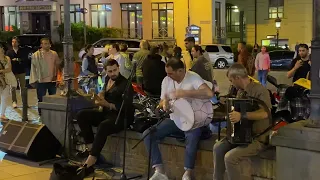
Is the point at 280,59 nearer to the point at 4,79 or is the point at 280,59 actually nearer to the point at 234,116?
the point at 4,79

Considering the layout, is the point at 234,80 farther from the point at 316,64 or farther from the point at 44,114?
the point at 44,114

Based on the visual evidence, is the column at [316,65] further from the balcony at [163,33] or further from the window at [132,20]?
the window at [132,20]

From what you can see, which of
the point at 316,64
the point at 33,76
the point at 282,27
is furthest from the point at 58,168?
the point at 282,27

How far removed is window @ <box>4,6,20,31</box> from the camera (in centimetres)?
4481

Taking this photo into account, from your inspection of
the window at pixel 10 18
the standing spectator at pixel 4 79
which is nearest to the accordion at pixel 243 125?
the standing spectator at pixel 4 79

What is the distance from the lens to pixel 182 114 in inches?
237

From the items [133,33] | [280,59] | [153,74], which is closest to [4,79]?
[153,74]

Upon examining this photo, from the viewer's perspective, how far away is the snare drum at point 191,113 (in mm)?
5930

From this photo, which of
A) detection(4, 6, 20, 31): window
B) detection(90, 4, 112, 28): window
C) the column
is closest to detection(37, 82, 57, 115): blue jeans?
the column

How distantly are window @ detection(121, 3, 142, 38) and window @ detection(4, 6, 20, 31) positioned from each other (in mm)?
10123

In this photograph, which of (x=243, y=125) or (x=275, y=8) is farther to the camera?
(x=275, y=8)

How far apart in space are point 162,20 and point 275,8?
12416 millimetres

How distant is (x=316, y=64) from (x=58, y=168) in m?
3.24

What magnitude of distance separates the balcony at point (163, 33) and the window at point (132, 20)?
1.37 metres
